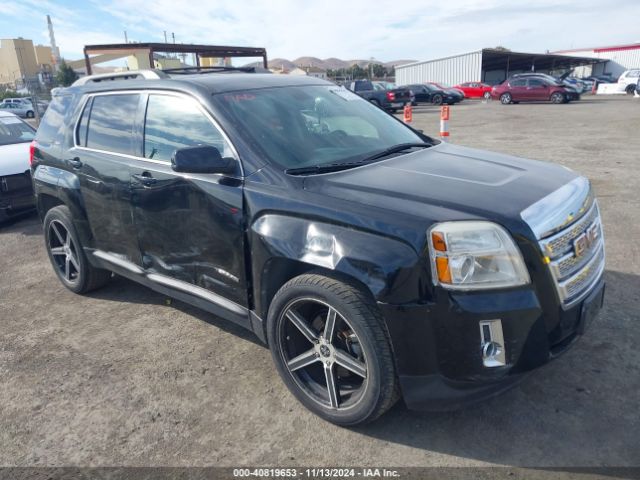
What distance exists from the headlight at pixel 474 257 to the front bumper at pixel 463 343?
6 centimetres

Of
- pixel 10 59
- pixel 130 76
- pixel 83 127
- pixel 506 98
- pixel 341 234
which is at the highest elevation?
pixel 10 59

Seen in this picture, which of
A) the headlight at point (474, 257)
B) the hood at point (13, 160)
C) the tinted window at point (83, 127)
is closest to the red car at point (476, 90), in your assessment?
the hood at point (13, 160)

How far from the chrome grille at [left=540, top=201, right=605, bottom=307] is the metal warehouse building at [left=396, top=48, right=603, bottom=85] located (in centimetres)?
4688

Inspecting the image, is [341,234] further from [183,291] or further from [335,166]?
[183,291]

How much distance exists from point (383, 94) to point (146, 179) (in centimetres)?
2458

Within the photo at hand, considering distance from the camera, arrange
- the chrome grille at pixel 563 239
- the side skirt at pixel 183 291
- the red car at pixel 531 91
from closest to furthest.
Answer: the chrome grille at pixel 563 239, the side skirt at pixel 183 291, the red car at pixel 531 91

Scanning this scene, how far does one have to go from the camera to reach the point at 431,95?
3209cm

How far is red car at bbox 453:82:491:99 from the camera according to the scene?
114 ft

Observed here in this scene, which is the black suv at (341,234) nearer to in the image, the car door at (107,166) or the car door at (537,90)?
the car door at (107,166)

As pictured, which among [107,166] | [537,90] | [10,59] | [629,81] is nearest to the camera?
[107,166]

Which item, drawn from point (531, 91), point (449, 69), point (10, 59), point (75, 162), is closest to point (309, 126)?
point (75, 162)

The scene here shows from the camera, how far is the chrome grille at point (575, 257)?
2512 millimetres

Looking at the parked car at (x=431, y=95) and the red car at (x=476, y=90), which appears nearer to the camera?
the parked car at (x=431, y=95)

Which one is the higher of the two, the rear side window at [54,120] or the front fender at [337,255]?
the rear side window at [54,120]
